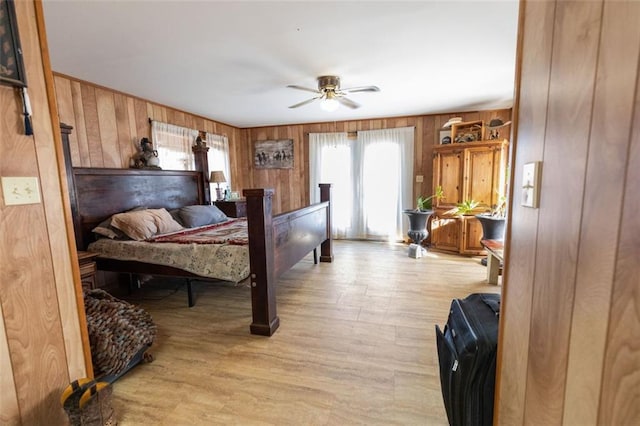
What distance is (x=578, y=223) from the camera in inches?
23.8

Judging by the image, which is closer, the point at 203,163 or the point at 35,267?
the point at 35,267

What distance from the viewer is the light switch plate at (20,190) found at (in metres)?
0.98

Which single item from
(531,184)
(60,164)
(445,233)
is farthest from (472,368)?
(445,233)

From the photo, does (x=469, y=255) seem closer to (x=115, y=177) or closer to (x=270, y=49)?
(x=270, y=49)

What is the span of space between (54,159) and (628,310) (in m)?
1.74

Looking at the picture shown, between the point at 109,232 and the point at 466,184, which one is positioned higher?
the point at 466,184

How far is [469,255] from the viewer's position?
4.41 m

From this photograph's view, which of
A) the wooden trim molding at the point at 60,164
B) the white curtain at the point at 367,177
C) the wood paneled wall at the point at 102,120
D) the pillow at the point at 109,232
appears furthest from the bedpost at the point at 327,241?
the wooden trim molding at the point at 60,164

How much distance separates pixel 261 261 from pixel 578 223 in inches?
77.3

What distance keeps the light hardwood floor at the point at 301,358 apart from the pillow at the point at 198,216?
80 centimetres

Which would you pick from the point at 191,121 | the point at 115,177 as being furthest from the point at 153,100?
the point at 115,177

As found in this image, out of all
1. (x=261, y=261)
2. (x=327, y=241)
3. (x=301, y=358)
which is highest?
(x=261, y=261)

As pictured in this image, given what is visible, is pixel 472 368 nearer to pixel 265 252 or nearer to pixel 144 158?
pixel 265 252

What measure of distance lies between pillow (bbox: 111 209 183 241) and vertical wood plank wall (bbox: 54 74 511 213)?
784 mm
